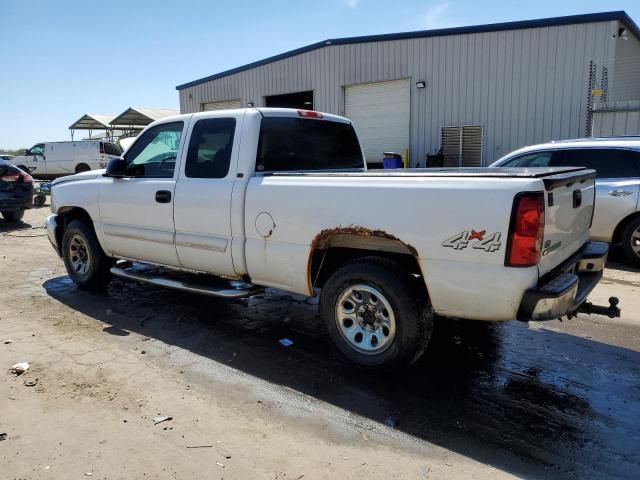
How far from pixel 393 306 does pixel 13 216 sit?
12536mm

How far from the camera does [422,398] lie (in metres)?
3.63

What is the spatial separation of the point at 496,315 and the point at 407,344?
70 cm

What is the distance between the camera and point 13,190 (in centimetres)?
1241

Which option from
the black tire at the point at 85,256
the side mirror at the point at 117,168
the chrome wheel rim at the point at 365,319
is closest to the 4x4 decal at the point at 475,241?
the chrome wheel rim at the point at 365,319

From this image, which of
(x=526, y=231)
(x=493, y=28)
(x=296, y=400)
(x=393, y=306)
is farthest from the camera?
(x=493, y=28)

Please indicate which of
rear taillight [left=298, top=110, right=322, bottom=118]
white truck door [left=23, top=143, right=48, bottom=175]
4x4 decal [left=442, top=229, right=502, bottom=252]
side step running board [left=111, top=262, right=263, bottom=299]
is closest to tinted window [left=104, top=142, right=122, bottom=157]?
white truck door [left=23, top=143, right=48, bottom=175]

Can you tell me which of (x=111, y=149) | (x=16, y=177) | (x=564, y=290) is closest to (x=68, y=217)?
(x=564, y=290)

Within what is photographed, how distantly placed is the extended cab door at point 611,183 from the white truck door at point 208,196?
5.65 metres

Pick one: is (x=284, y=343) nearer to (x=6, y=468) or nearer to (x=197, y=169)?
(x=197, y=169)

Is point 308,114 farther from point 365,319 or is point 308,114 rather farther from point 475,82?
point 475,82

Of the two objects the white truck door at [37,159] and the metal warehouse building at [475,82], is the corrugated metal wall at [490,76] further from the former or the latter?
the white truck door at [37,159]

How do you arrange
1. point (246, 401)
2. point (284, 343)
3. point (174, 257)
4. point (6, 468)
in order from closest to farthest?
point (6, 468) → point (246, 401) → point (284, 343) → point (174, 257)

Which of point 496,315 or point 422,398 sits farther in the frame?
point 422,398

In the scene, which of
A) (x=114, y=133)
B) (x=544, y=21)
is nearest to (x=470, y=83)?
(x=544, y=21)
